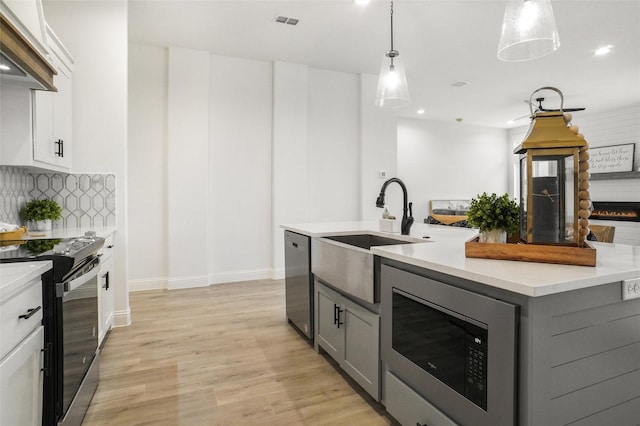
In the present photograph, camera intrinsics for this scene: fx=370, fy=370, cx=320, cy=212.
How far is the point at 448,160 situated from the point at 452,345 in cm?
850

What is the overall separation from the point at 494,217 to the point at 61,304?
70.2 inches

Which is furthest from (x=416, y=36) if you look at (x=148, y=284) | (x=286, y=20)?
(x=148, y=284)

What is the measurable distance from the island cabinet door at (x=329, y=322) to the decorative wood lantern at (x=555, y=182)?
4.11 feet

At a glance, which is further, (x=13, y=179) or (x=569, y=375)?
(x=13, y=179)

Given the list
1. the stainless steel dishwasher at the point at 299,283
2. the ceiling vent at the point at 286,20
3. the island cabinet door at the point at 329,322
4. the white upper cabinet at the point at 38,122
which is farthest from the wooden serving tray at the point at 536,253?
the ceiling vent at the point at 286,20

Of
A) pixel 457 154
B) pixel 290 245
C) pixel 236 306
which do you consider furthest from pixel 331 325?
pixel 457 154

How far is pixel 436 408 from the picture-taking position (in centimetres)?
144

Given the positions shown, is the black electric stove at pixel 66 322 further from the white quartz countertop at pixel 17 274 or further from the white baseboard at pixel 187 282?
the white baseboard at pixel 187 282

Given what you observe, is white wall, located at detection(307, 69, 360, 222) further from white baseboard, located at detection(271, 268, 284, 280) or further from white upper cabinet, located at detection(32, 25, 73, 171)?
white upper cabinet, located at detection(32, 25, 73, 171)

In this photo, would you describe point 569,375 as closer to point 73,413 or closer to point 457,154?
point 73,413

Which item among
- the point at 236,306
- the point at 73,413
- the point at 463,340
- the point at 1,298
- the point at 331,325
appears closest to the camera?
the point at 1,298

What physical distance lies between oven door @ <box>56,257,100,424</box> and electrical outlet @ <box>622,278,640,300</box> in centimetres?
204

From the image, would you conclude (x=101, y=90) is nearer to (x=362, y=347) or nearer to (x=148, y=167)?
(x=148, y=167)

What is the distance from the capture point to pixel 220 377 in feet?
7.63
